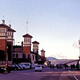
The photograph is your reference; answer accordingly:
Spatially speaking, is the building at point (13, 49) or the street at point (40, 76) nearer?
the street at point (40, 76)

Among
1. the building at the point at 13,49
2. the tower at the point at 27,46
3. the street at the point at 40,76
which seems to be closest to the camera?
the street at the point at 40,76

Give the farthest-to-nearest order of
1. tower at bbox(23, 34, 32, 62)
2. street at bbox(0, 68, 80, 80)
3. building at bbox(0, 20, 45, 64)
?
tower at bbox(23, 34, 32, 62) → building at bbox(0, 20, 45, 64) → street at bbox(0, 68, 80, 80)

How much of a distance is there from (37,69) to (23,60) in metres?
43.9

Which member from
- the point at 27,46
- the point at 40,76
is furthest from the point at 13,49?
the point at 40,76

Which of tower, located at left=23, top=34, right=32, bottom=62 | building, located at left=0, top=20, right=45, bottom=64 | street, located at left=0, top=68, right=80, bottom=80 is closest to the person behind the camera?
street, located at left=0, top=68, right=80, bottom=80

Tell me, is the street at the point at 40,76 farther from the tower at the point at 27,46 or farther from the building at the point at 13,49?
the tower at the point at 27,46

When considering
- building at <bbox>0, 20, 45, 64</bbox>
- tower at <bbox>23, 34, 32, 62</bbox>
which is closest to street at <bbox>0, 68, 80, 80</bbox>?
building at <bbox>0, 20, 45, 64</bbox>

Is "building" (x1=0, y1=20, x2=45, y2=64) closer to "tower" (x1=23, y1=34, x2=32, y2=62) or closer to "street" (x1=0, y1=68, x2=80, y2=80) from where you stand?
"tower" (x1=23, y1=34, x2=32, y2=62)

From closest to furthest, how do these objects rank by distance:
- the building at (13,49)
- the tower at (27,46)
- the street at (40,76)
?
1. the street at (40,76)
2. the building at (13,49)
3. the tower at (27,46)

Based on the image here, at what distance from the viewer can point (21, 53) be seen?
305ft

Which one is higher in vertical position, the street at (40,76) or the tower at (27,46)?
the tower at (27,46)

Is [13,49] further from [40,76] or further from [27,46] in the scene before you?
[40,76]

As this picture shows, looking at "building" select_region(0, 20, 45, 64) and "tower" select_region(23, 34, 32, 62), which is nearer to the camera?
"building" select_region(0, 20, 45, 64)

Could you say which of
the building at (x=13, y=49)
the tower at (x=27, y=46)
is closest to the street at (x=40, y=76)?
the building at (x=13, y=49)
